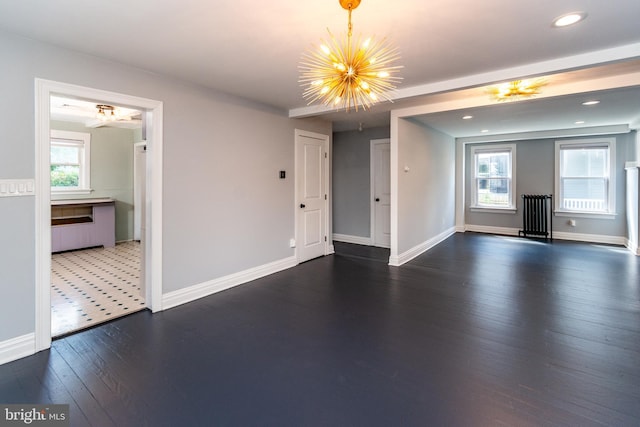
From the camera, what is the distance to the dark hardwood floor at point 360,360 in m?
1.79

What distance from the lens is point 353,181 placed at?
6.80 meters

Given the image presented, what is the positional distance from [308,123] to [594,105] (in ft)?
Answer: 13.5

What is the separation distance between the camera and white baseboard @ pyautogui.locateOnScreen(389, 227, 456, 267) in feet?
16.3

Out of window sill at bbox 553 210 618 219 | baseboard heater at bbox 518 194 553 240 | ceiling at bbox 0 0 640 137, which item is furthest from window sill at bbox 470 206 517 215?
ceiling at bbox 0 0 640 137

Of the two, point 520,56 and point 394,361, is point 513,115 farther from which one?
point 394,361

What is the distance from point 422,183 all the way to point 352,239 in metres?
1.91

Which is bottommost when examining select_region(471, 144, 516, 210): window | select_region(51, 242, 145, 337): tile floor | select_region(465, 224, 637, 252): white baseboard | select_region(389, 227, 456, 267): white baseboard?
select_region(51, 242, 145, 337): tile floor

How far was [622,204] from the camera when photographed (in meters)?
6.49

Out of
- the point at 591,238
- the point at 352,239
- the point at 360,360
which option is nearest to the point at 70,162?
the point at 352,239

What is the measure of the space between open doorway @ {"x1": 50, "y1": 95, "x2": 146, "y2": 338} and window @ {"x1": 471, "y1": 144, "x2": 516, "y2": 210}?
7.39 metres

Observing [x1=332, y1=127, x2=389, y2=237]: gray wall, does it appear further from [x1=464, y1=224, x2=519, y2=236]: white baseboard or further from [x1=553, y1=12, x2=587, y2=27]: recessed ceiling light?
[x1=553, y1=12, x2=587, y2=27]: recessed ceiling light

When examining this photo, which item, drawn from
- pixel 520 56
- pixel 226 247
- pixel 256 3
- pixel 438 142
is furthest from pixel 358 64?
pixel 438 142

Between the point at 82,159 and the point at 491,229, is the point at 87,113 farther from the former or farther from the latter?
the point at 491,229

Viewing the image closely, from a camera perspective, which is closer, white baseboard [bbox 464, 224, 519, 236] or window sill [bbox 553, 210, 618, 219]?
window sill [bbox 553, 210, 618, 219]
